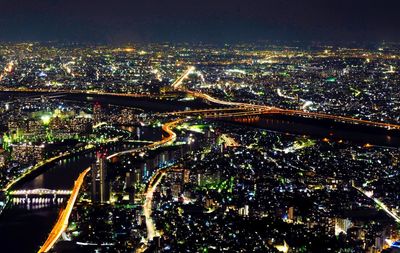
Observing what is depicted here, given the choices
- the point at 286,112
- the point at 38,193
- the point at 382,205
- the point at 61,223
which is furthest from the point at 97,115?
the point at 382,205

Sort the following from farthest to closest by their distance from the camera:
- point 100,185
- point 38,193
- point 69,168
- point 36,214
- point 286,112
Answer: point 286,112, point 69,168, point 38,193, point 100,185, point 36,214

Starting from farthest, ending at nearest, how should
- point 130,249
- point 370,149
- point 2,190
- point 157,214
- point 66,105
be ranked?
point 66,105
point 370,149
point 2,190
point 157,214
point 130,249

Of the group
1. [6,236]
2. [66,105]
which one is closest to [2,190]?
[6,236]

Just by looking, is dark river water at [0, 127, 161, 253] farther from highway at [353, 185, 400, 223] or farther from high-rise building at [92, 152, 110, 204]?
highway at [353, 185, 400, 223]

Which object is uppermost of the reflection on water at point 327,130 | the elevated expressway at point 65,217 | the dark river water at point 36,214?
the elevated expressway at point 65,217

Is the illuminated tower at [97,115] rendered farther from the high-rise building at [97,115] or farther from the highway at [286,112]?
the highway at [286,112]

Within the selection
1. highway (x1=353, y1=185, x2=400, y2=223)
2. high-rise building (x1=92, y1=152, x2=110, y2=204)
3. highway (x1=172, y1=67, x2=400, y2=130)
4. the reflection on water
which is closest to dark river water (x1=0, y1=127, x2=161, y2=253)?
high-rise building (x1=92, y1=152, x2=110, y2=204)

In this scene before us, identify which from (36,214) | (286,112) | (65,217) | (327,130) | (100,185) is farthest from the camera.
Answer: (286,112)

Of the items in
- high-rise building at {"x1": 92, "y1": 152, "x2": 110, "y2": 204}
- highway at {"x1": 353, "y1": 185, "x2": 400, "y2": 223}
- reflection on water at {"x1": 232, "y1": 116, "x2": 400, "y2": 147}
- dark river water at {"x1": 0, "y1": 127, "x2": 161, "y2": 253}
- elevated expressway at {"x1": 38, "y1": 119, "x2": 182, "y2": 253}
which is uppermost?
high-rise building at {"x1": 92, "y1": 152, "x2": 110, "y2": 204}

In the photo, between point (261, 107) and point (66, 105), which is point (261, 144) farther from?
point (66, 105)

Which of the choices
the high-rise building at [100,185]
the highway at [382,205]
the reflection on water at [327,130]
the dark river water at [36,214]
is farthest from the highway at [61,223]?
the reflection on water at [327,130]

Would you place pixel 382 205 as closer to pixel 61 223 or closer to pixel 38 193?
pixel 61 223
